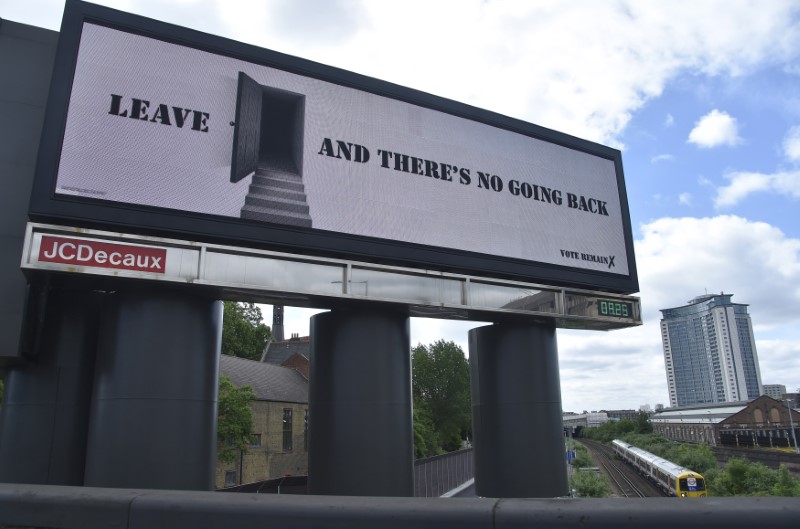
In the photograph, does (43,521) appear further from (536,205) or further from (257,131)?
(536,205)

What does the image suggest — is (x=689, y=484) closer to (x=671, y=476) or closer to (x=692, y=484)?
(x=692, y=484)

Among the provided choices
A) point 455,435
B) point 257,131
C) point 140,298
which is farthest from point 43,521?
point 455,435

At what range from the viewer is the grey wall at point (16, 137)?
7258 mm

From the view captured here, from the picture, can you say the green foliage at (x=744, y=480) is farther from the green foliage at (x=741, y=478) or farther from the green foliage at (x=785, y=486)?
the green foliage at (x=785, y=486)

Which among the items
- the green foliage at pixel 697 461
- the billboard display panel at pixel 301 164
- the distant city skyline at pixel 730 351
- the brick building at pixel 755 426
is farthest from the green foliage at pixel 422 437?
the distant city skyline at pixel 730 351

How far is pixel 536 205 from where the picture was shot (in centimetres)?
1134

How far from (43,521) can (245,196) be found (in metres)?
5.15

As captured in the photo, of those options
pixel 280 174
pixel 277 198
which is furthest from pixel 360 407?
pixel 280 174

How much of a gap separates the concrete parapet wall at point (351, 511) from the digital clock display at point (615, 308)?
8.08 m

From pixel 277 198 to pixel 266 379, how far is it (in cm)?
3611

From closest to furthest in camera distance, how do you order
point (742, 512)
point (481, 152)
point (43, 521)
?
point (742, 512) < point (43, 521) < point (481, 152)

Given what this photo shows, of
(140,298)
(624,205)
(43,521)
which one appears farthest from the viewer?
(624,205)

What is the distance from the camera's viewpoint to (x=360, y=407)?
8633 mm

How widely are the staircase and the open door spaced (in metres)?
0.20
